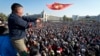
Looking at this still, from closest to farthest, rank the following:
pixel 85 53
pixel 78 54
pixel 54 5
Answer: pixel 54 5 < pixel 78 54 < pixel 85 53

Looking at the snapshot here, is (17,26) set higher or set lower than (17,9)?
lower

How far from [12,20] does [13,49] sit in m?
0.49

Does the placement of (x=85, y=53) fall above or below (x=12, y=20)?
below

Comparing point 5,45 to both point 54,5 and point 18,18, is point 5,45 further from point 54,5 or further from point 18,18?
point 54,5

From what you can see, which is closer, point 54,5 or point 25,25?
point 25,25

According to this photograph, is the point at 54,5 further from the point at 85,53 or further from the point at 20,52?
the point at 85,53

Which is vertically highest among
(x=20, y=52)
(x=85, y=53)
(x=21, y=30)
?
(x=21, y=30)

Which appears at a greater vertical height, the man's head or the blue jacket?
the man's head

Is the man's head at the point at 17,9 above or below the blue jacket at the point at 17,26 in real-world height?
above

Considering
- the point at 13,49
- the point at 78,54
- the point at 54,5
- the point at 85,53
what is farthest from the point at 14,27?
the point at 85,53

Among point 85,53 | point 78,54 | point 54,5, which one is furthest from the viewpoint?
point 85,53

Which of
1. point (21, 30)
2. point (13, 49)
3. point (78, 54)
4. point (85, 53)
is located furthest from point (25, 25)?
point (85, 53)

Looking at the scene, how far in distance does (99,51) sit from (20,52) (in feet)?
47.0

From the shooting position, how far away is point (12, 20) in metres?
3.81
